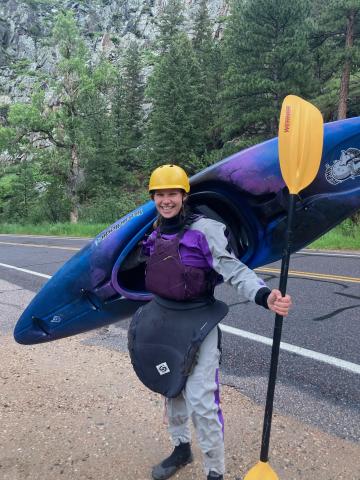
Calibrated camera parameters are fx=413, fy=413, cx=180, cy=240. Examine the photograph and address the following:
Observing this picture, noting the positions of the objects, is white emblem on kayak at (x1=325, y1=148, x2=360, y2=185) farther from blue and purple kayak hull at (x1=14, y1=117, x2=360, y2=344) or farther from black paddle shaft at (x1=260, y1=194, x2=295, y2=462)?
black paddle shaft at (x1=260, y1=194, x2=295, y2=462)

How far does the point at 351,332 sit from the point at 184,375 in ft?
9.34

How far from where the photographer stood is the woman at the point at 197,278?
2.09 meters

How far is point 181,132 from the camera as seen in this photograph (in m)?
28.9

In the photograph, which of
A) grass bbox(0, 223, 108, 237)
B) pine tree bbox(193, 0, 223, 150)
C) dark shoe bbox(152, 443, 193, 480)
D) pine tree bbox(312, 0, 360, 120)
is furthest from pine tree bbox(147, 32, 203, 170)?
dark shoe bbox(152, 443, 193, 480)

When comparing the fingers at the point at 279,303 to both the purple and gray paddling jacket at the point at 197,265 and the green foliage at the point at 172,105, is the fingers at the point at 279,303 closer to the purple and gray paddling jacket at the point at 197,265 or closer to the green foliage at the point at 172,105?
the purple and gray paddling jacket at the point at 197,265

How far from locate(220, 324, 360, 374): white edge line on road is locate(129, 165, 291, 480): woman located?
1.84 m

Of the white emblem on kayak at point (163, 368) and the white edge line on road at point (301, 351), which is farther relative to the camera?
the white edge line on road at point (301, 351)

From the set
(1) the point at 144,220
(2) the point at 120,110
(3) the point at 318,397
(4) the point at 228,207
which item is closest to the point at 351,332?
(3) the point at 318,397

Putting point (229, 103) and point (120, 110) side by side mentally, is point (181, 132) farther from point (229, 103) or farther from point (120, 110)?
point (120, 110)

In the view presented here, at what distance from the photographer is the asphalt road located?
303 cm

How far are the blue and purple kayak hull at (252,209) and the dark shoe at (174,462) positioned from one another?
1168mm

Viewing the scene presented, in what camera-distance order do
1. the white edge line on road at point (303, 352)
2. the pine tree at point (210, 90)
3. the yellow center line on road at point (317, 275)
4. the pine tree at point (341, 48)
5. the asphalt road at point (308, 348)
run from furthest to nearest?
the pine tree at point (210, 90) → the pine tree at point (341, 48) → the yellow center line on road at point (317, 275) → the white edge line on road at point (303, 352) → the asphalt road at point (308, 348)

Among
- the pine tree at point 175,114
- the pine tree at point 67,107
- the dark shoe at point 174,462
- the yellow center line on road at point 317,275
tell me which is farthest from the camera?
the pine tree at point 175,114

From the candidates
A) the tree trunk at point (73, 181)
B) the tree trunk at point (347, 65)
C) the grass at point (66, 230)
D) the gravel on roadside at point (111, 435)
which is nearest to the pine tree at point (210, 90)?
the tree trunk at point (73, 181)
